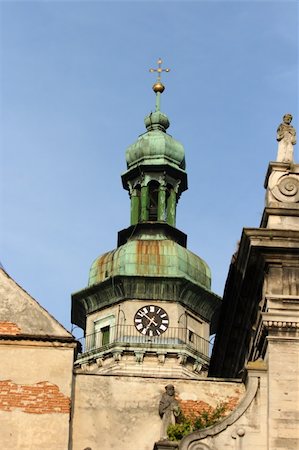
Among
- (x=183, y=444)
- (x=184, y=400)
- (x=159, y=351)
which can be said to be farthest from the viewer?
(x=159, y=351)

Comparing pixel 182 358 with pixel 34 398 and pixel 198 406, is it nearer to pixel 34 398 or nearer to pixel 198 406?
pixel 198 406

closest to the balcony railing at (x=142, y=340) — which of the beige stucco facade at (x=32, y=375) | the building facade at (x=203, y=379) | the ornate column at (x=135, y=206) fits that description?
the ornate column at (x=135, y=206)

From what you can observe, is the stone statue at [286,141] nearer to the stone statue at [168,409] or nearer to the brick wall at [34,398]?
the stone statue at [168,409]

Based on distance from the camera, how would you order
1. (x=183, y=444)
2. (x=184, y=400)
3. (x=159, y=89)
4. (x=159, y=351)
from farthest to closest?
(x=159, y=89) < (x=159, y=351) < (x=184, y=400) < (x=183, y=444)

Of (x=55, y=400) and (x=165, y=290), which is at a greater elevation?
(x=165, y=290)

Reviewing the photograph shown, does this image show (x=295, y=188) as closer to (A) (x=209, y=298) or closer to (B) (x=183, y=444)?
(B) (x=183, y=444)

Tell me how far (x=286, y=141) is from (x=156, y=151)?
3148 cm

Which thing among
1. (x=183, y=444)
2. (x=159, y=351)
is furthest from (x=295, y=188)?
(x=159, y=351)

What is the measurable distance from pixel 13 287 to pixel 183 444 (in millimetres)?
4549

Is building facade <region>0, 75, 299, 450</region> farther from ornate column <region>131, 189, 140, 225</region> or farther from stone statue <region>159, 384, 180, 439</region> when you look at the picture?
ornate column <region>131, 189, 140, 225</region>

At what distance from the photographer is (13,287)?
2867cm

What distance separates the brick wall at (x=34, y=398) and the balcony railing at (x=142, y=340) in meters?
31.2

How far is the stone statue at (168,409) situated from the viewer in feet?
90.7

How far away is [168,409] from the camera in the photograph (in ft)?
91.0
